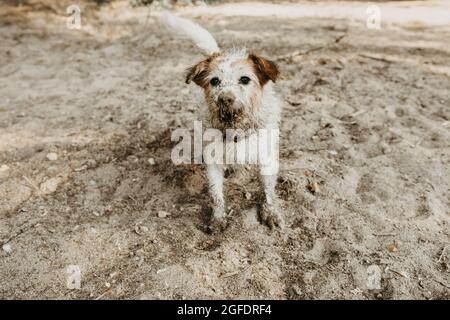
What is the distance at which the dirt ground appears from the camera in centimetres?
296

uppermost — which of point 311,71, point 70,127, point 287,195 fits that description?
point 311,71

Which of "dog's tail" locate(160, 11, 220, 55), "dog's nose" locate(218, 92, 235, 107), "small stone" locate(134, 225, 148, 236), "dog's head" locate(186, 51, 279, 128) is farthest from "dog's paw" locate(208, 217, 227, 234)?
"dog's tail" locate(160, 11, 220, 55)

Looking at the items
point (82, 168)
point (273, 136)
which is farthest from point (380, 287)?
point (82, 168)

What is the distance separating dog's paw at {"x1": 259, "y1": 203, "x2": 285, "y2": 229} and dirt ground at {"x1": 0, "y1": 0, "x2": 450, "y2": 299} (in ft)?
0.22

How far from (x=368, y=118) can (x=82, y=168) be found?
3185 mm

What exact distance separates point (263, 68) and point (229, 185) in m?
1.15

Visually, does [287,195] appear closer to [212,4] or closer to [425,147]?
[425,147]

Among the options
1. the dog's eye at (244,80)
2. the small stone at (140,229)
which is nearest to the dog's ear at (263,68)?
the dog's eye at (244,80)

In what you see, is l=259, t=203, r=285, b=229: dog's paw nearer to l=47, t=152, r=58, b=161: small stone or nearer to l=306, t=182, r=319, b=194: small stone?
l=306, t=182, r=319, b=194: small stone

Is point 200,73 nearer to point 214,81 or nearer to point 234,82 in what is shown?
point 214,81

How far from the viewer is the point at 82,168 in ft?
13.5

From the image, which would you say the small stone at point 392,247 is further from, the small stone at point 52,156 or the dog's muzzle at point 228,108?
the small stone at point 52,156

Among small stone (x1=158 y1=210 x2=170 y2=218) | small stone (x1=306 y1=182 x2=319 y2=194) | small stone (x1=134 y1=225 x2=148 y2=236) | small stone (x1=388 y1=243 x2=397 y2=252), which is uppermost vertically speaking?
small stone (x1=306 y1=182 x2=319 y2=194)

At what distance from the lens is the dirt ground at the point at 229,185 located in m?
2.96
